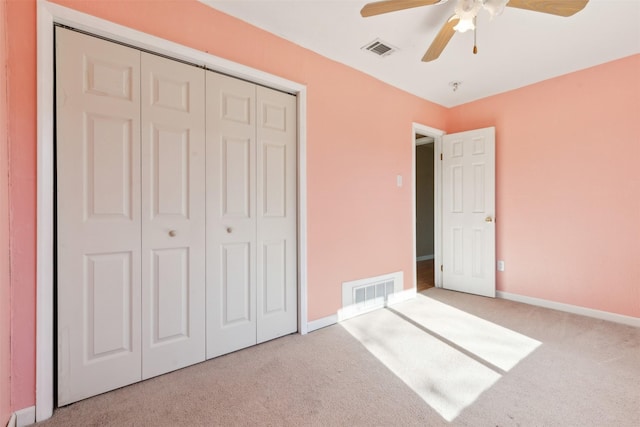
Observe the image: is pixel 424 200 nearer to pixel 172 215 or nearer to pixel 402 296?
pixel 402 296

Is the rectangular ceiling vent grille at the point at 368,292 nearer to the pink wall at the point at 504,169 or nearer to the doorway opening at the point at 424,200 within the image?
the pink wall at the point at 504,169

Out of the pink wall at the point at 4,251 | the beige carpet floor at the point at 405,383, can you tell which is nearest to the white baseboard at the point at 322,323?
the beige carpet floor at the point at 405,383

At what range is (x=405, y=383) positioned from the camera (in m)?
1.83

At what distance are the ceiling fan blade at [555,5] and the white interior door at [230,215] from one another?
1825 mm

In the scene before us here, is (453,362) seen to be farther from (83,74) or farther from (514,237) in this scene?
(83,74)

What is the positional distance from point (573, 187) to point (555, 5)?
7.04ft

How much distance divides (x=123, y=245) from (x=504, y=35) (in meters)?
3.25

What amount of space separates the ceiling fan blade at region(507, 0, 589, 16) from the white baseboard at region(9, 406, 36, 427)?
11.2 ft

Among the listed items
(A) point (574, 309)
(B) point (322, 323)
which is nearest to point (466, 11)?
(B) point (322, 323)

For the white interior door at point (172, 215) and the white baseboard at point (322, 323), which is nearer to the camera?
the white interior door at point (172, 215)

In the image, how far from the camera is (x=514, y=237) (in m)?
3.49

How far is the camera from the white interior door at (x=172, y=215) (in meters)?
1.84

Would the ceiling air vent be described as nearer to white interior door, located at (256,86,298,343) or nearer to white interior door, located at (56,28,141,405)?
white interior door, located at (256,86,298,343)

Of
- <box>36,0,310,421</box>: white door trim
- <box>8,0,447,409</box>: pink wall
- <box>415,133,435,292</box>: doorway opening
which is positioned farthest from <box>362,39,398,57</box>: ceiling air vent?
<box>415,133,435,292</box>: doorway opening
